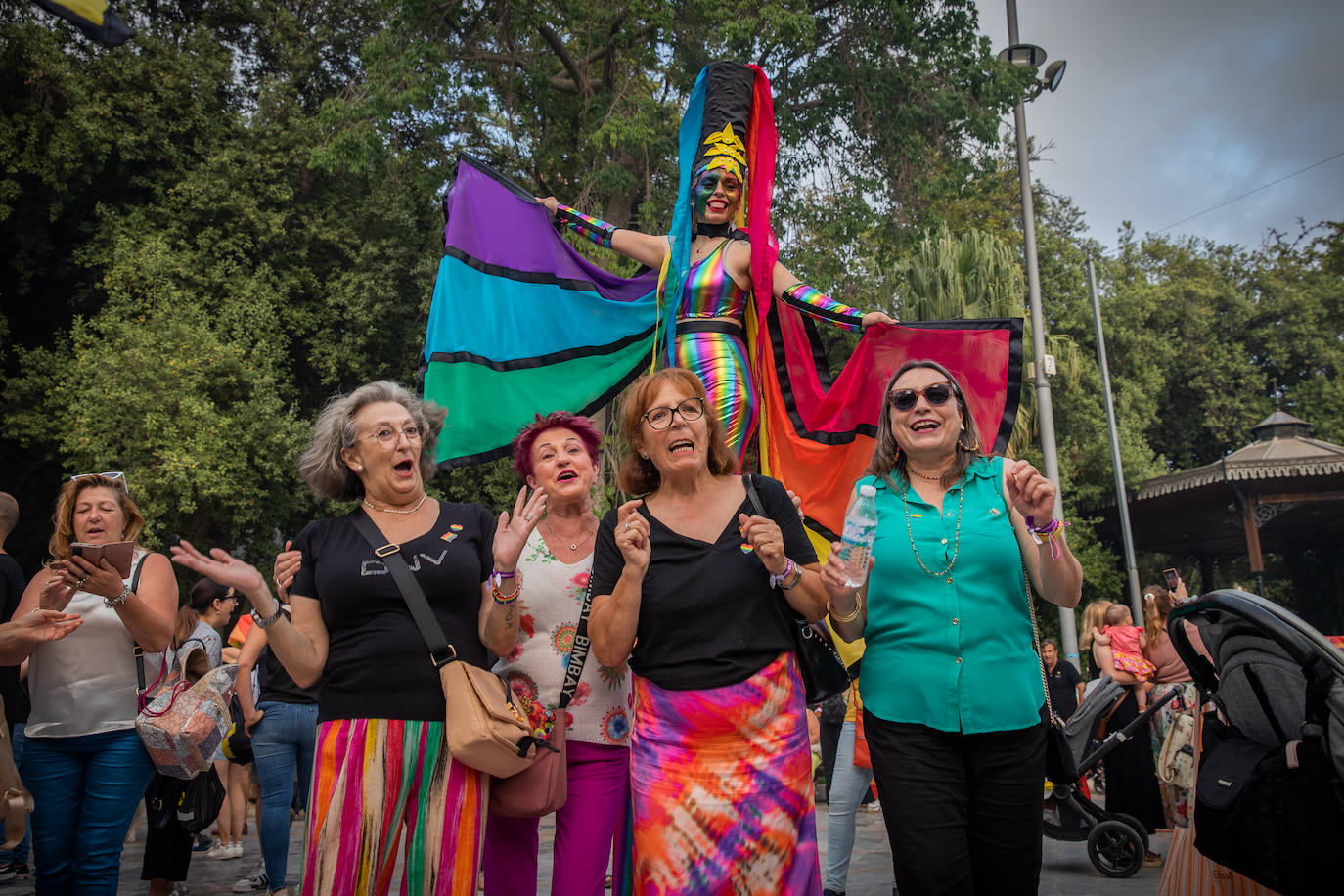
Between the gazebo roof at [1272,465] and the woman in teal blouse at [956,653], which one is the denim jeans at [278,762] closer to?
the woman in teal blouse at [956,653]

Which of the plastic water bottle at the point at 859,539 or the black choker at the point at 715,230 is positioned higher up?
the black choker at the point at 715,230

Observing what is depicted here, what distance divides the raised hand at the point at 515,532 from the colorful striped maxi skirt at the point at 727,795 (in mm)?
590

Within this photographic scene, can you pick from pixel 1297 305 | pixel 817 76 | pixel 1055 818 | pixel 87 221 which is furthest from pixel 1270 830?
pixel 1297 305

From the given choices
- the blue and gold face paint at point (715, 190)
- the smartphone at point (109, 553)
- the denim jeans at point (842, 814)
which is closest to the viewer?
the smartphone at point (109, 553)

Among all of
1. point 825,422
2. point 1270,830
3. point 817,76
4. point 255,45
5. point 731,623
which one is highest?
point 255,45

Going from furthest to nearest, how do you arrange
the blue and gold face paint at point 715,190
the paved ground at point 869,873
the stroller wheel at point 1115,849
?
the stroller wheel at point 1115,849 → the paved ground at point 869,873 → the blue and gold face paint at point 715,190

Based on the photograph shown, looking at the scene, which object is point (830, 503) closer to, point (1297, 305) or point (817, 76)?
point (817, 76)

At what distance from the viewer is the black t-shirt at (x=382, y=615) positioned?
109 inches

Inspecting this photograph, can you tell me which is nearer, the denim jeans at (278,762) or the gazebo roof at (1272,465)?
the denim jeans at (278,762)

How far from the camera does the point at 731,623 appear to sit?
2611mm

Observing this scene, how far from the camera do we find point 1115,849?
5941 mm

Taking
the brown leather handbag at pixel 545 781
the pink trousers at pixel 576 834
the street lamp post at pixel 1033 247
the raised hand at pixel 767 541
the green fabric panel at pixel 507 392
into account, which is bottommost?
the pink trousers at pixel 576 834

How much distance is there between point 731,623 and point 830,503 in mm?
2079

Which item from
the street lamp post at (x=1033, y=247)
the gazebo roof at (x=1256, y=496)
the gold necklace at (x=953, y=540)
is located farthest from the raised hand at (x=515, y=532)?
the gazebo roof at (x=1256, y=496)
